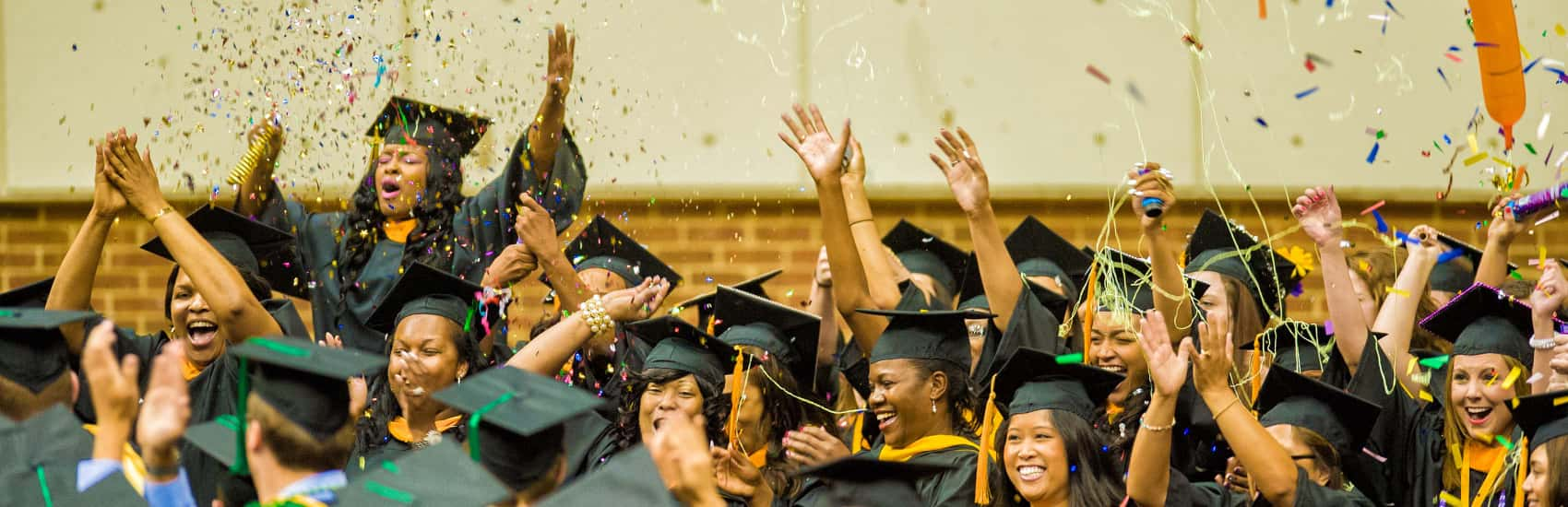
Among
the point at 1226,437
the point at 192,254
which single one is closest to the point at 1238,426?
the point at 1226,437

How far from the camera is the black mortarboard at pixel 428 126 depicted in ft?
16.9

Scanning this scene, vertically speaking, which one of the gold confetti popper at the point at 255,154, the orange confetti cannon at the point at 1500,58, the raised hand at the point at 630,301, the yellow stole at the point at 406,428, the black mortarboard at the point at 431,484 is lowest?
the yellow stole at the point at 406,428

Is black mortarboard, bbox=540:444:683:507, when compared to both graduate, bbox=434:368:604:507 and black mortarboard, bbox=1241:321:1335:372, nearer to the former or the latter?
graduate, bbox=434:368:604:507

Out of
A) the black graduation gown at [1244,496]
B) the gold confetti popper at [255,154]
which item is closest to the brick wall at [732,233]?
the gold confetti popper at [255,154]

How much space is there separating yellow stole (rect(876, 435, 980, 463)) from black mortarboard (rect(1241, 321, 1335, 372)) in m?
0.98

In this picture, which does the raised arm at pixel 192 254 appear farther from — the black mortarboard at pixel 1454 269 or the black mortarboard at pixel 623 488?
the black mortarboard at pixel 1454 269

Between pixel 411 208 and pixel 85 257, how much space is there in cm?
113

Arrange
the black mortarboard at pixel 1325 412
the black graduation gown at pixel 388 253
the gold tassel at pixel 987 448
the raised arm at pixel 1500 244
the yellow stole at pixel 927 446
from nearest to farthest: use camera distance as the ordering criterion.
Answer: the gold tassel at pixel 987 448
the black mortarboard at pixel 1325 412
the yellow stole at pixel 927 446
the raised arm at pixel 1500 244
the black graduation gown at pixel 388 253

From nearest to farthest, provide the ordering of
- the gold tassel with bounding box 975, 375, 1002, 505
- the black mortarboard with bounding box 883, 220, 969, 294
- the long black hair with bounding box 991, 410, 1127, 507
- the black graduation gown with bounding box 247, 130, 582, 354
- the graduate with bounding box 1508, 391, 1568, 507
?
the graduate with bounding box 1508, 391, 1568, 507
the long black hair with bounding box 991, 410, 1127, 507
the gold tassel with bounding box 975, 375, 1002, 505
the black graduation gown with bounding box 247, 130, 582, 354
the black mortarboard with bounding box 883, 220, 969, 294

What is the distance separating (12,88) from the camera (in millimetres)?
6895

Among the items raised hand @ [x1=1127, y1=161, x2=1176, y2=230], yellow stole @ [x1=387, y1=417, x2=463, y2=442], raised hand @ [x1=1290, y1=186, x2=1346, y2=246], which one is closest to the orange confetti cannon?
raised hand @ [x1=1290, y1=186, x2=1346, y2=246]

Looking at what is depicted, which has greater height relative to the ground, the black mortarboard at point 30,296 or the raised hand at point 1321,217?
the raised hand at point 1321,217

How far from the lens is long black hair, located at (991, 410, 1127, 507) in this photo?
3.77 m

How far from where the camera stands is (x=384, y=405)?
446 centimetres
